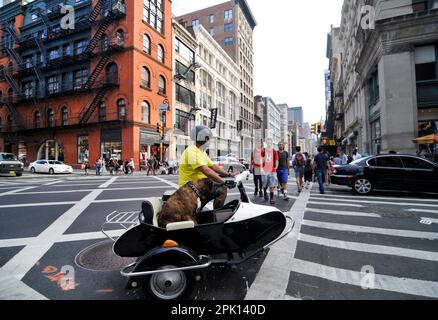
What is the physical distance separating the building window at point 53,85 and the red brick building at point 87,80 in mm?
13

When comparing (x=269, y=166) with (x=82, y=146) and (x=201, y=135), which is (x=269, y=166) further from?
(x=82, y=146)

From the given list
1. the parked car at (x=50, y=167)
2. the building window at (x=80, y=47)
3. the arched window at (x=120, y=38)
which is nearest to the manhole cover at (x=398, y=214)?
the parked car at (x=50, y=167)

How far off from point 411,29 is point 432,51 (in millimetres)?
1986

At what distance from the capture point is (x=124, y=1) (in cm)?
2653

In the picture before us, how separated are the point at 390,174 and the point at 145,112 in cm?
2523

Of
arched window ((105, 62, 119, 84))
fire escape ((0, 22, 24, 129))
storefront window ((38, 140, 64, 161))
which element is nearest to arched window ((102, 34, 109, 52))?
arched window ((105, 62, 119, 84))

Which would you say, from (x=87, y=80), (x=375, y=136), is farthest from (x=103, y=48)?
(x=375, y=136)

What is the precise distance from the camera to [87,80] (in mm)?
27391

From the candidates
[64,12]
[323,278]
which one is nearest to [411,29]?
[323,278]

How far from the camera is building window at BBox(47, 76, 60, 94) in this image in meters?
31.2

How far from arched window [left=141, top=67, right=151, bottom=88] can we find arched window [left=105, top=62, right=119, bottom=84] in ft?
9.28

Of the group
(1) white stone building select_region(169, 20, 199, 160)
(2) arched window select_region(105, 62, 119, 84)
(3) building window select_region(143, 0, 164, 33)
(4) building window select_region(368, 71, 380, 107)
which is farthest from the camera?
(1) white stone building select_region(169, 20, 199, 160)

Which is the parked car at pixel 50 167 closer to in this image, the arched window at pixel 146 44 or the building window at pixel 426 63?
the arched window at pixel 146 44

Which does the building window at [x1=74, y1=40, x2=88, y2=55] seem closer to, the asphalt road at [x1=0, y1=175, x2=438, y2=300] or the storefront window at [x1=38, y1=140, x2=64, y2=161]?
the storefront window at [x1=38, y1=140, x2=64, y2=161]
